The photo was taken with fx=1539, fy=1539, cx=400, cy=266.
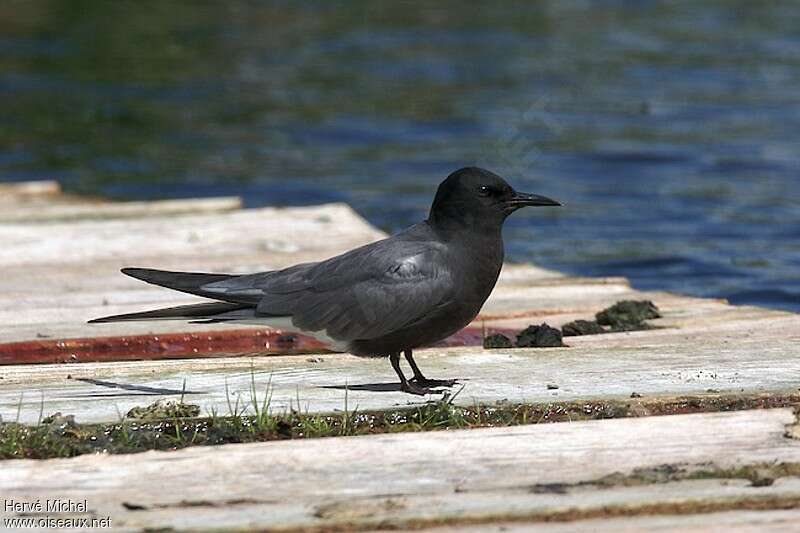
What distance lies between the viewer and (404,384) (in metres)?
4.57

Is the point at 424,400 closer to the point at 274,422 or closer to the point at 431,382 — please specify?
the point at 431,382

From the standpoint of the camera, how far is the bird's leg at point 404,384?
14.6 ft

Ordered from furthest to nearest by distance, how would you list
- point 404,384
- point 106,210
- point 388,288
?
point 106,210 < point 388,288 < point 404,384

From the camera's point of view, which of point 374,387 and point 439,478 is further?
point 374,387

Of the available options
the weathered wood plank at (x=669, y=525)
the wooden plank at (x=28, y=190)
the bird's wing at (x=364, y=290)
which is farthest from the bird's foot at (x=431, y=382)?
the wooden plank at (x=28, y=190)

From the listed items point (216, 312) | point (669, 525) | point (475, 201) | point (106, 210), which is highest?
point (106, 210)

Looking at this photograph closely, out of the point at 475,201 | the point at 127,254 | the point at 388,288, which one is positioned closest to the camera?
the point at 388,288

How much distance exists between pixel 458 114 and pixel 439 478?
1091cm

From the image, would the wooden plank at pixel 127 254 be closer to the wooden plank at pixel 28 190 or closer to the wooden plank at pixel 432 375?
the wooden plank at pixel 432 375

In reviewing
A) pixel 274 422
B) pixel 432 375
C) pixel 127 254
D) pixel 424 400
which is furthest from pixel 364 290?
Result: pixel 127 254

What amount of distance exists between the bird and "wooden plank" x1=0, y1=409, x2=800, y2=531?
0.88 metres

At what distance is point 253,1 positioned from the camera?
1886cm

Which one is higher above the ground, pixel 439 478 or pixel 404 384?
pixel 404 384

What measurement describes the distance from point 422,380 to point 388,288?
374mm
